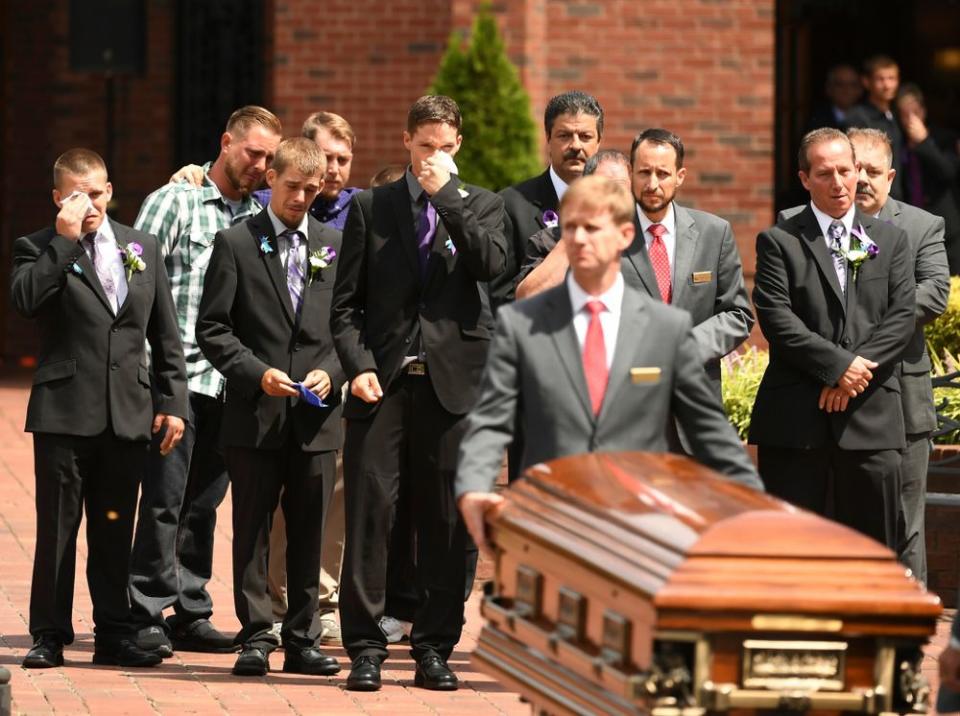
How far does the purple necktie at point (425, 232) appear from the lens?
25.7 feet

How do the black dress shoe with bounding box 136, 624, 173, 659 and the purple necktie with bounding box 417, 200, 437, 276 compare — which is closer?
the purple necktie with bounding box 417, 200, 437, 276

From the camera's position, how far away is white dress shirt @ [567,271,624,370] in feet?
19.0

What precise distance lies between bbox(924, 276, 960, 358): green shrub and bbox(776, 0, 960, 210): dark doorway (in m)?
7.16

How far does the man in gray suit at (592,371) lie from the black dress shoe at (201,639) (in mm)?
2991

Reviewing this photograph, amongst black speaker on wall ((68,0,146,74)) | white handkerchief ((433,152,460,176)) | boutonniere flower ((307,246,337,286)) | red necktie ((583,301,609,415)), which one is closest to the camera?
red necktie ((583,301,609,415))

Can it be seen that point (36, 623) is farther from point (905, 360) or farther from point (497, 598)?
point (905, 360)

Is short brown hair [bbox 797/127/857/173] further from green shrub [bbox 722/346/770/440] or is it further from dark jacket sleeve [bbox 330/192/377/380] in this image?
green shrub [bbox 722/346/770/440]

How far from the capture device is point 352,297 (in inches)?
307

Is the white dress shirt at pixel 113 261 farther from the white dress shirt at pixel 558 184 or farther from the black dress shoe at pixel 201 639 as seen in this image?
the white dress shirt at pixel 558 184

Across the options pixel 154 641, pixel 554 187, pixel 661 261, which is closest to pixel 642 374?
pixel 661 261

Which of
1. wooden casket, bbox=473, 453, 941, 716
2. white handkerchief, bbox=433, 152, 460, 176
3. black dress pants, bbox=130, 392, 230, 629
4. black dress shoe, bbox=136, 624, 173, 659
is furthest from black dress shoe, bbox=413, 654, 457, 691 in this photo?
wooden casket, bbox=473, 453, 941, 716

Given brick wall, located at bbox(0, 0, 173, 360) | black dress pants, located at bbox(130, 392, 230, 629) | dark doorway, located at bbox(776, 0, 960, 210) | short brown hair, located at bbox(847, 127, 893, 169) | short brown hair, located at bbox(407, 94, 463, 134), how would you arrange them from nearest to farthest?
short brown hair, located at bbox(407, 94, 463, 134)
black dress pants, located at bbox(130, 392, 230, 629)
short brown hair, located at bbox(847, 127, 893, 169)
dark doorway, located at bbox(776, 0, 960, 210)
brick wall, located at bbox(0, 0, 173, 360)

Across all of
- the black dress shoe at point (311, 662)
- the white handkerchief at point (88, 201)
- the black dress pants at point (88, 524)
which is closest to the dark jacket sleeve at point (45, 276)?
the white handkerchief at point (88, 201)

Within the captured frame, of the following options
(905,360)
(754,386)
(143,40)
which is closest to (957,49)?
(143,40)
